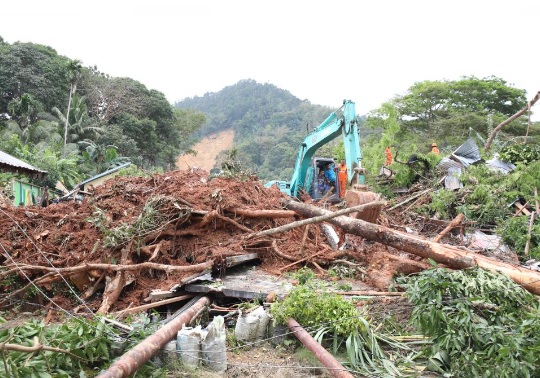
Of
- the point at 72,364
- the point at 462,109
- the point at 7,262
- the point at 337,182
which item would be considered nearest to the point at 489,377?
Result: the point at 72,364

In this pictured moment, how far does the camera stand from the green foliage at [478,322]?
2.77 meters

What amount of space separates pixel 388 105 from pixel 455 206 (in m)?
9.65

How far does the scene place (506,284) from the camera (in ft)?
12.5

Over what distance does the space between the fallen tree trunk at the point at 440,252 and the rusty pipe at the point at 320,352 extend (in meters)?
2.06

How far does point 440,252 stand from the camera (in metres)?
5.05

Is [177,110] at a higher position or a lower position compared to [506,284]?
higher

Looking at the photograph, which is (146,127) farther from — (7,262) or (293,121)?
(293,121)

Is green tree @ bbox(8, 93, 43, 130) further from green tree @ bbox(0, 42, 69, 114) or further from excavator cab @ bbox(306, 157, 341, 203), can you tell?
excavator cab @ bbox(306, 157, 341, 203)

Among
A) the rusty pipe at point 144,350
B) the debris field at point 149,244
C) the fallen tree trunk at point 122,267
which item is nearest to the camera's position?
the rusty pipe at point 144,350

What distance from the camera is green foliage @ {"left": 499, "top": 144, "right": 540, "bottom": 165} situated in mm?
10875

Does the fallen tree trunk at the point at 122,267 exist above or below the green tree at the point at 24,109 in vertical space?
below

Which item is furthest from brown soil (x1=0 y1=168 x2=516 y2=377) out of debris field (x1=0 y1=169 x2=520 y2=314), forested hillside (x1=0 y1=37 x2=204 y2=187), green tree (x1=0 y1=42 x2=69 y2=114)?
green tree (x1=0 y1=42 x2=69 y2=114)

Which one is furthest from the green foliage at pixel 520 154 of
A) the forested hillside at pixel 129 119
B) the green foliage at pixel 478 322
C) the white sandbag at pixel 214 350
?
the white sandbag at pixel 214 350

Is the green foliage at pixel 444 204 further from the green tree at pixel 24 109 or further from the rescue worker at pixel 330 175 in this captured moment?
the green tree at pixel 24 109
